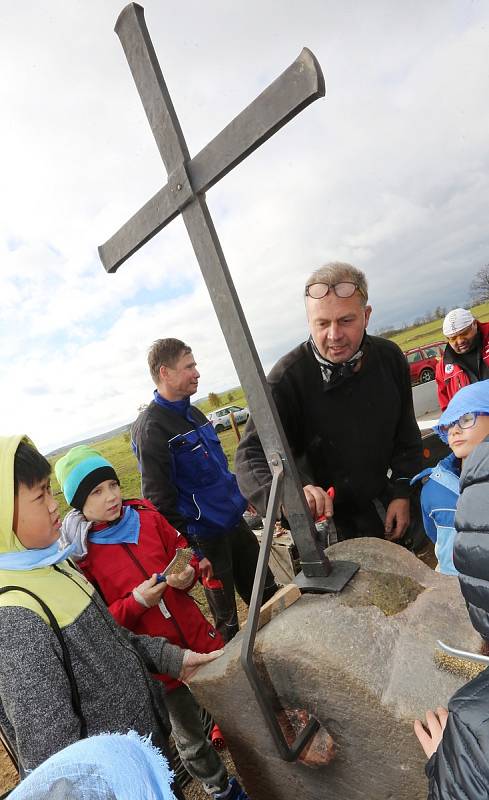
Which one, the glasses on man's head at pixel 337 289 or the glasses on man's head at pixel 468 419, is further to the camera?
the glasses on man's head at pixel 468 419

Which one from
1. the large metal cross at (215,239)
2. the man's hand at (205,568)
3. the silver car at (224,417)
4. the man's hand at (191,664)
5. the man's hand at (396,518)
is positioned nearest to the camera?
the large metal cross at (215,239)

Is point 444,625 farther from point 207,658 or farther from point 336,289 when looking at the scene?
point 336,289

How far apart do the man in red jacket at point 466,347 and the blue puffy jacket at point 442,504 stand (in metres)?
2.33

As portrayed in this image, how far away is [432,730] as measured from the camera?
3.61ft

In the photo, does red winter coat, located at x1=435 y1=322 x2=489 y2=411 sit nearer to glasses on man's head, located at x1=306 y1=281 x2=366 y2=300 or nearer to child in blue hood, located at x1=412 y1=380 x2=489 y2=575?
child in blue hood, located at x1=412 y1=380 x2=489 y2=575

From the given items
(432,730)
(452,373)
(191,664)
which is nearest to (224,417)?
(452,373)

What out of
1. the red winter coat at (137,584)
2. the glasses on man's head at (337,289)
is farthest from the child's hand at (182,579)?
the glasses on man's head at (337,289)

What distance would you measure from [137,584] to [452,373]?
12.3 ft

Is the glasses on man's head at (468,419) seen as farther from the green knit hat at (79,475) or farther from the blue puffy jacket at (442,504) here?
the green knit hat at (79,475)

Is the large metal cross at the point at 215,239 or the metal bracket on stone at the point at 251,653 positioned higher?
the large metal cross at the point at 215,239

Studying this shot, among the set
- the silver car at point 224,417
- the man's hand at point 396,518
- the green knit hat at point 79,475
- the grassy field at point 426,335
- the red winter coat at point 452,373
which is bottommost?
the silver car at point 224,417

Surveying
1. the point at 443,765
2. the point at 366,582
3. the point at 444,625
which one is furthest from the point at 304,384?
the point at 443,765

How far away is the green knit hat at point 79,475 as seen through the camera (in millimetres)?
2238

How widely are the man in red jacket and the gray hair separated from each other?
106 inches
